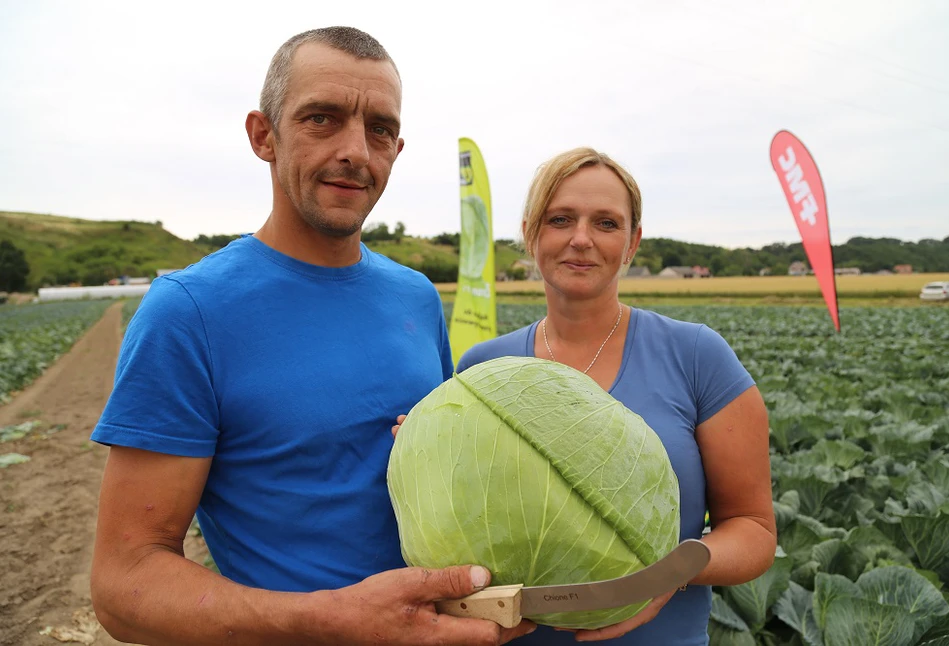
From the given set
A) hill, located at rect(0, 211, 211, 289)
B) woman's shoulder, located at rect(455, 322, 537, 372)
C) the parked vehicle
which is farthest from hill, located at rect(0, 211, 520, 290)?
woman's shoulder, located at rect(455, 322, 537, 372)

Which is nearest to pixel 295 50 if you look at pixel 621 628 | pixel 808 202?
pixel 621 628

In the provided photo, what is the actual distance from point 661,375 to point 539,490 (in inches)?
29.0

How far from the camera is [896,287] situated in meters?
44.0

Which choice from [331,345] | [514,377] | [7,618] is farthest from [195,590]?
[7,618]

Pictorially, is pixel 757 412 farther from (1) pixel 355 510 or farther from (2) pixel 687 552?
(1) pixel 355 510

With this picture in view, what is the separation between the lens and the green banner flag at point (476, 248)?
23.3 feet

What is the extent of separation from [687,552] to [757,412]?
0.90m

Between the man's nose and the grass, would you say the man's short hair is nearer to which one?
the man's nose

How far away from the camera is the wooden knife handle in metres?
1.29

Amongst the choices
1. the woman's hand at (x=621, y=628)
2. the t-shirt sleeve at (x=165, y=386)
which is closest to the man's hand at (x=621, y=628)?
the woman's hand at (x=621, y=628)

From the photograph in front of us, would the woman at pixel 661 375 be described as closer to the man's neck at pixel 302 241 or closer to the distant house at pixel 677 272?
the man's neck at pixel 302 241

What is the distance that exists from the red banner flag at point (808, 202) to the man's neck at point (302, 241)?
27.8 feet

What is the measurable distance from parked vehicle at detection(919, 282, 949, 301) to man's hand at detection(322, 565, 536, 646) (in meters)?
47.3

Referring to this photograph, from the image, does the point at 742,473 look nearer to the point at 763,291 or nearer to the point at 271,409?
the point at 271,409
